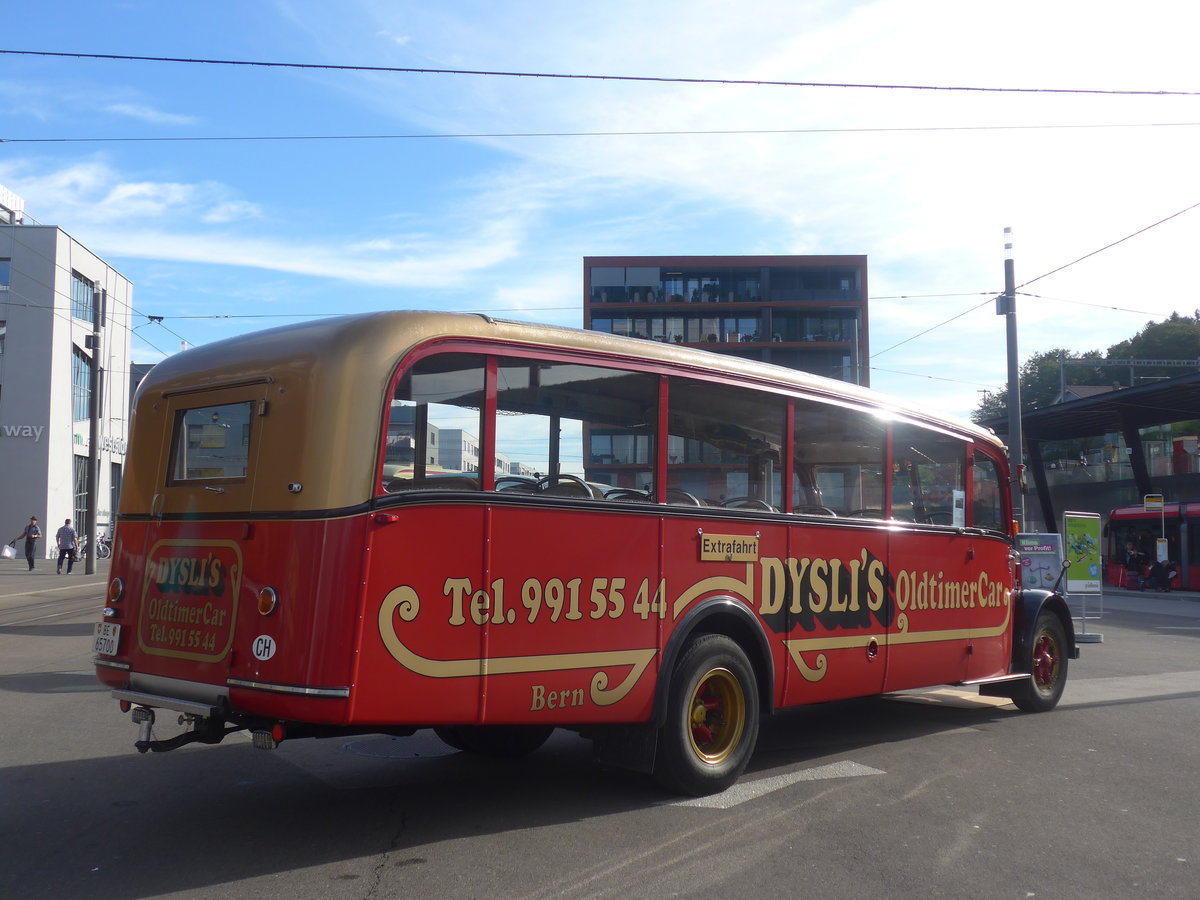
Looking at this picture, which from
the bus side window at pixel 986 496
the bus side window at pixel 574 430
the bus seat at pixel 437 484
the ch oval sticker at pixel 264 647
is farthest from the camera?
Result: the bus side window at pixel 986 496

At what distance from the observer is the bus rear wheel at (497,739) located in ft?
24.8

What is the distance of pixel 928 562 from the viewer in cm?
898

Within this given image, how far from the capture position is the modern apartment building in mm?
69000

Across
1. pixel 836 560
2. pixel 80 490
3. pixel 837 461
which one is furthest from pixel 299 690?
pixel 80 490

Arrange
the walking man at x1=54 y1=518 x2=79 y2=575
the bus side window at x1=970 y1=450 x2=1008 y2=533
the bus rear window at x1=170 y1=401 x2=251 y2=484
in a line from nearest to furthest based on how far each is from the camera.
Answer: the bus rear window at x1=170 y1=401 x2=251 y2=484, the bus side window at x1=970 y1=450 x2=1008 y2=533, the walking man at x1=54 y1=518 x2=79 y2=575

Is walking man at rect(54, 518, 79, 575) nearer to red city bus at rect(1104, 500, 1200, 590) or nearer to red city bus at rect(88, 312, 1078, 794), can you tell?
red city bus at rect(88, 312, 1078, 794)

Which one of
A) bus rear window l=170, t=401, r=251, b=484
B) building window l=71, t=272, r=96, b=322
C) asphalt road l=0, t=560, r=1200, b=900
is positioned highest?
building window l=71, t=272, r=96, b=322

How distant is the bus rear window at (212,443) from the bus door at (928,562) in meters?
4.93

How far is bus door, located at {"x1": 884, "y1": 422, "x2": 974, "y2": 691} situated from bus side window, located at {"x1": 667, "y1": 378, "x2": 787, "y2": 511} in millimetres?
1553

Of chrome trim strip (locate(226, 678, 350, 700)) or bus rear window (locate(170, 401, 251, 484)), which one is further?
bus rear window (locate(170, 401, 251, 484))

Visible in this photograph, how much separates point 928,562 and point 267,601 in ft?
18.2

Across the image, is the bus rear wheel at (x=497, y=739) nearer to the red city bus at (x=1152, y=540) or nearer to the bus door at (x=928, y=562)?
the bus door at (x=928, y=562)

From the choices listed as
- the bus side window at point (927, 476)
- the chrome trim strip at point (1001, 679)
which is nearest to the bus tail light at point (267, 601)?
the bus side window at point (927, 476)

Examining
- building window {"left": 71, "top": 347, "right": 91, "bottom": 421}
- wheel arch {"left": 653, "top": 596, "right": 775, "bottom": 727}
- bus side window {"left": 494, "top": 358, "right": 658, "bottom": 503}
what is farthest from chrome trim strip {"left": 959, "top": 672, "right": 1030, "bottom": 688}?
building window {"left": 71, "top": 347, "right": 91, "bottom": 421}
